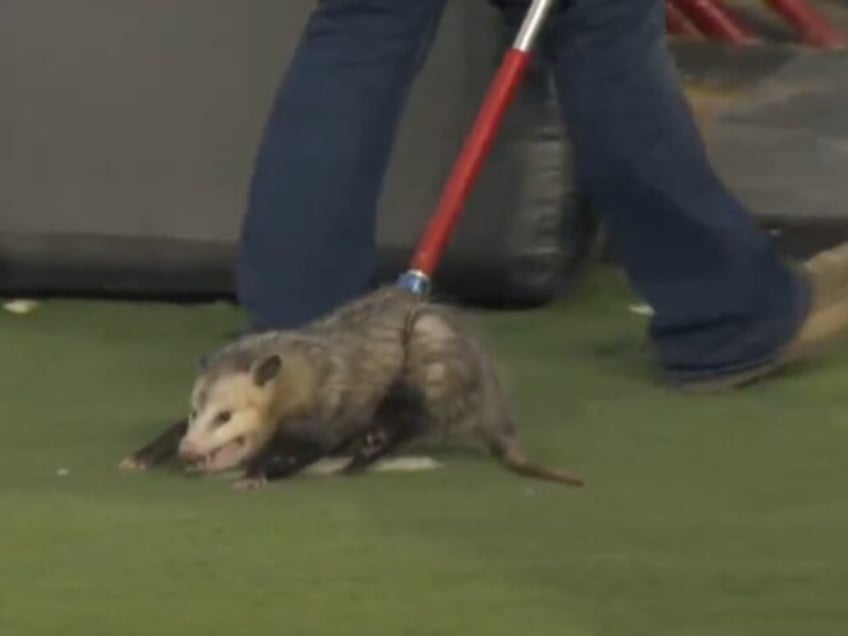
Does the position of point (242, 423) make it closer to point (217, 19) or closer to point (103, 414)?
point (103, 414)

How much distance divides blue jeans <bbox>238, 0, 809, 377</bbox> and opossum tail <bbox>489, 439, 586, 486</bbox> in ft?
0.86

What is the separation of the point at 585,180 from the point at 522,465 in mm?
428

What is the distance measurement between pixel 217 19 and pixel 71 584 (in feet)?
3.70

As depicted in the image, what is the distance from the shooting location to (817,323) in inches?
93.4

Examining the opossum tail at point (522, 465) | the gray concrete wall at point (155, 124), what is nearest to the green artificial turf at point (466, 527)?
the opossum tail at point (522, 465)

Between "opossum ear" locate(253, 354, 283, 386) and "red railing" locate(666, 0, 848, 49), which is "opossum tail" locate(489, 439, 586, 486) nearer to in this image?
"opossum ear" locate(253, 354, 283, 386)

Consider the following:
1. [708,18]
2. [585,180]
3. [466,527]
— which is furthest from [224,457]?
[708,18]

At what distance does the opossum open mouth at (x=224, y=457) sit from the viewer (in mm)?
1920

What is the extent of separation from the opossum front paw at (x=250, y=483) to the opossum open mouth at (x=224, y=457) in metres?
0.02

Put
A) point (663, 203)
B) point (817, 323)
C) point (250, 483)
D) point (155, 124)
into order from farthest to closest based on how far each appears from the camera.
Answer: point (155, 124) → point (817, 323) → point (663, 203) → point (250, 483)

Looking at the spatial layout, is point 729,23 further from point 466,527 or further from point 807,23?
point 466,527

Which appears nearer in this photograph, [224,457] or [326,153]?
[224,457]

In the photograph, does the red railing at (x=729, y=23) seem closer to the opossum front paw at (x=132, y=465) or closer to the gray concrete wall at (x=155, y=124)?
the gray concrete wall at (x=155, y=124)

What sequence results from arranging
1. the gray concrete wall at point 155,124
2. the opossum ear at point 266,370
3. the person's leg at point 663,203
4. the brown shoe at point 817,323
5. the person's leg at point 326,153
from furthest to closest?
the gray concrete wall at point 155,124, the brown shoe at point 817,323, the person's leg at point 663,203, the person's leg at point 326,153, the opossum ear at point 266,370
